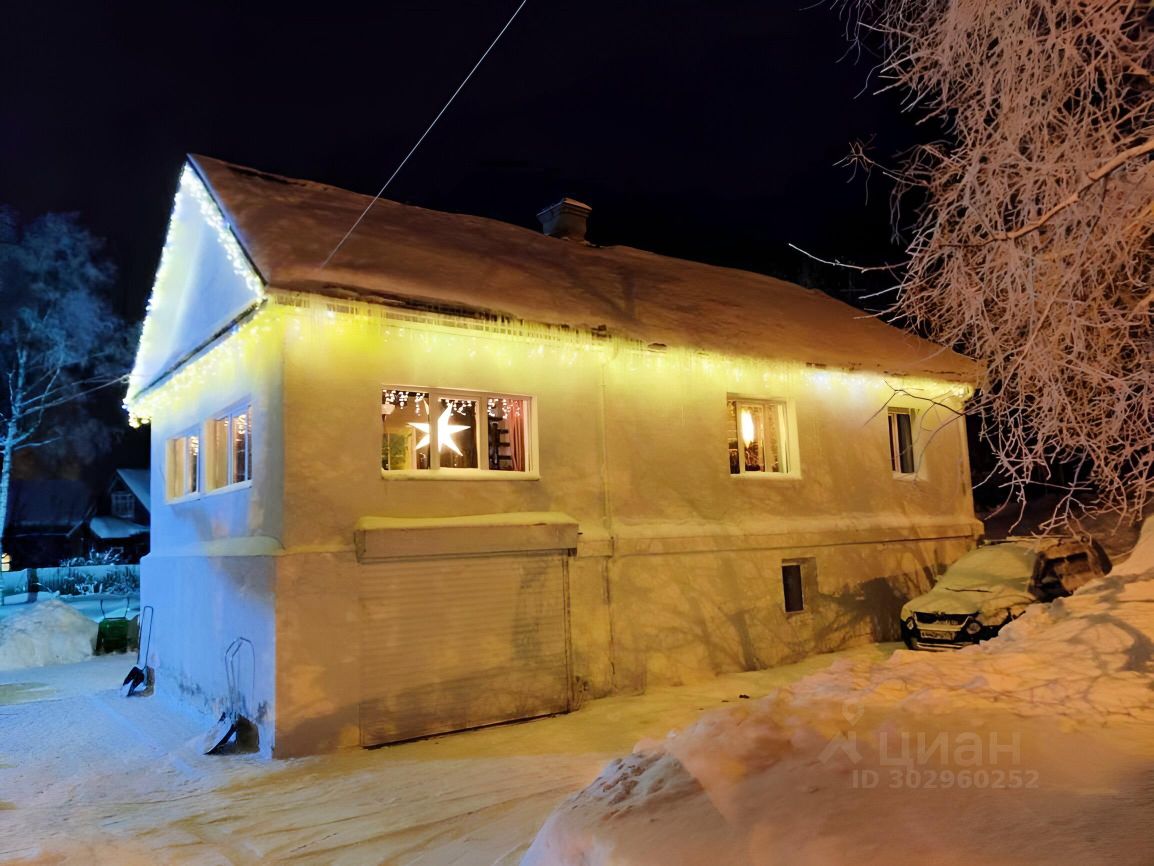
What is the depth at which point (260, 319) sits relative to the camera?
10.0 m

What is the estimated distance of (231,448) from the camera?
1162 cm

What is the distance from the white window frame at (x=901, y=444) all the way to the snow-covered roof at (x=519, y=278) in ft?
3.17

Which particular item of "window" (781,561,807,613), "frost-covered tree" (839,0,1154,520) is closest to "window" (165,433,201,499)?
"window" (781,561,807,613)

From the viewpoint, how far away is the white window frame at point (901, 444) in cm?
1675

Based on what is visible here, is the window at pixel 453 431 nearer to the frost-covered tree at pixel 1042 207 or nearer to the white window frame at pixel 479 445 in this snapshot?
the white window frame at pixel 479 445

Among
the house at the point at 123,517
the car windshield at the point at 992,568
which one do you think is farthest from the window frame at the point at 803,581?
the house at the point at 123,517

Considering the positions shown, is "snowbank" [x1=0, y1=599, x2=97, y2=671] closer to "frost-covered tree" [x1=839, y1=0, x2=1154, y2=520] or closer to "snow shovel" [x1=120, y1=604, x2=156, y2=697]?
"snow shovel" [x1=120, y1=604, x2=156, y2=697]

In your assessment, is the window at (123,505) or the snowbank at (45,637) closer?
the snowbank at (45,637)

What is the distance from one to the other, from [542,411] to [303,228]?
4098 mm

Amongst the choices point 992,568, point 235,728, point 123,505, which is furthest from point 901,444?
point 123,505

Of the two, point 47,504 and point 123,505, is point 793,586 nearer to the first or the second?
point 123,505

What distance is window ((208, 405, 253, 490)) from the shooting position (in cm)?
1126

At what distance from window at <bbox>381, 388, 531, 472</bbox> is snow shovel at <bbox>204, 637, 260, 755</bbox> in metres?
3.06

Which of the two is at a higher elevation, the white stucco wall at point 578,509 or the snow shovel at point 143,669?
the white stucco wall at point 578,509
